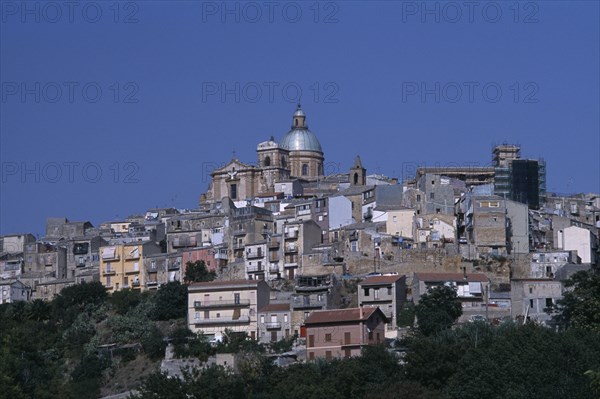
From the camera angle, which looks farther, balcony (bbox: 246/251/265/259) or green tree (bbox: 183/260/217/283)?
balcony (bbox: 246/251/265/259)

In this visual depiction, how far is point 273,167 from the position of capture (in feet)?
363

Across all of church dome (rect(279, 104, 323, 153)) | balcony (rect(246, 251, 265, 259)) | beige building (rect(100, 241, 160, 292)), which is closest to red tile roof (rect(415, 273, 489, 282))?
balcony (rect(246, 251, 265, 259))

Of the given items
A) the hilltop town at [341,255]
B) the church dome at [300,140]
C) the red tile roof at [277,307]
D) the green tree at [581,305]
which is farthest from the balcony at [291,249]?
the church dome at [300,140]

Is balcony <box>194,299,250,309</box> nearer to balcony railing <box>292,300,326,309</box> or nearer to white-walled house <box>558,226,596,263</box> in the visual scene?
balcony railing <box>292,300,326,309</box>

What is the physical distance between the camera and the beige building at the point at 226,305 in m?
78.2

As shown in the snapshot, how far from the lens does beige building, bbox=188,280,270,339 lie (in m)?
78.2

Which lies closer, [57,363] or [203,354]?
[203,354]

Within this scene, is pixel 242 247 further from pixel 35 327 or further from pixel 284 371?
pixel 284 371

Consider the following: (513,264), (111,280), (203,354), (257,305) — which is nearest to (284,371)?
(203,354)

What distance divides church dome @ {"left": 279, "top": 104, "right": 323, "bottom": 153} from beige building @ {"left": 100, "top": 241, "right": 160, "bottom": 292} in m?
26.5

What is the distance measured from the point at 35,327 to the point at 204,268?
9.49m

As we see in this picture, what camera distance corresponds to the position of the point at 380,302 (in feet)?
246

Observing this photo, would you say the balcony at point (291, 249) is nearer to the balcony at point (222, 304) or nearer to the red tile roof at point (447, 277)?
the balcony at point (222, 304)

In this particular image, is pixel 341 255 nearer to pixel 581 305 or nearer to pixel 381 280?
pixel 381 280
